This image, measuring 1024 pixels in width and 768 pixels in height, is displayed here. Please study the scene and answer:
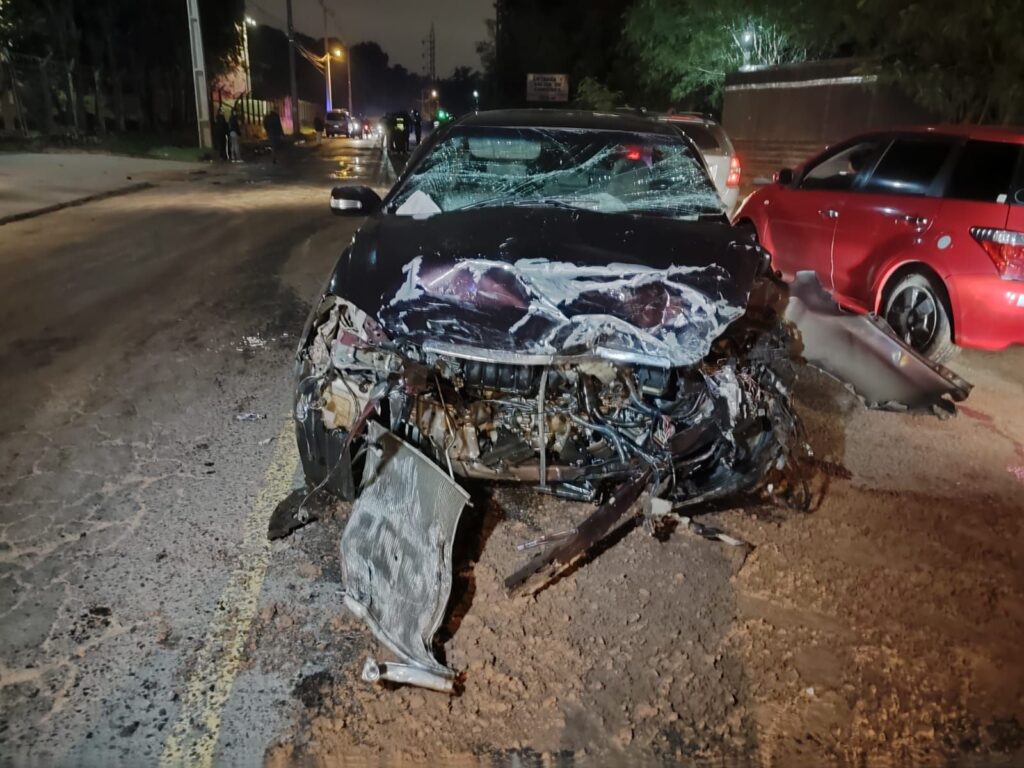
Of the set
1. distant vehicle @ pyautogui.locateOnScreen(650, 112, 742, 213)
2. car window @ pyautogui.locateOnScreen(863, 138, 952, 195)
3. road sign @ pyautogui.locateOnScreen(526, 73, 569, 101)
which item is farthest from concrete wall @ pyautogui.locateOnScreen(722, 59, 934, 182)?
road sign @ pyautogui.locateOnScreen(526, 73, 569, 101)

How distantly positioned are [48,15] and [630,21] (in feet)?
64.6

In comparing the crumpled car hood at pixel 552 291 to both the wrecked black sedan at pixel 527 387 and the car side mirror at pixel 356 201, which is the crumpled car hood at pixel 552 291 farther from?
the car side mirror at pixel 356 201

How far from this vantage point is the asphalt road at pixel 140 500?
8.43 ft

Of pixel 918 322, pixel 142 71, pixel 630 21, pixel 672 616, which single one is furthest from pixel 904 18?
pixel 142 71

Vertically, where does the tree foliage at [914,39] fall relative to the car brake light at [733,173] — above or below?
above

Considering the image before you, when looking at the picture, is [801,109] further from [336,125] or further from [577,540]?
[336,125]

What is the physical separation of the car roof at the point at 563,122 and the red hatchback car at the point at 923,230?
5.36 ft

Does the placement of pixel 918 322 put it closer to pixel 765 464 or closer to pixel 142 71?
pixel 765 464

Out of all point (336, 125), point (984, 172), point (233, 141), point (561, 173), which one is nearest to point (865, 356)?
point (984, 172)

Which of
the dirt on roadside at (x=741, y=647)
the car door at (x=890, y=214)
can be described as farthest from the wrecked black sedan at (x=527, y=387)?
the car door at (x=890, y=214)

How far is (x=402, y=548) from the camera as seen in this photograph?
3027 mm

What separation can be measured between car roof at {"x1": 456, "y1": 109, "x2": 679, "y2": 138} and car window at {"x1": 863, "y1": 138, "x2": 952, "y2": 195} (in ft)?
7.79

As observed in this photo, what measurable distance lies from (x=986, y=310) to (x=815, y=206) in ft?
6.79

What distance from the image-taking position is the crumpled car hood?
3.27 meters
